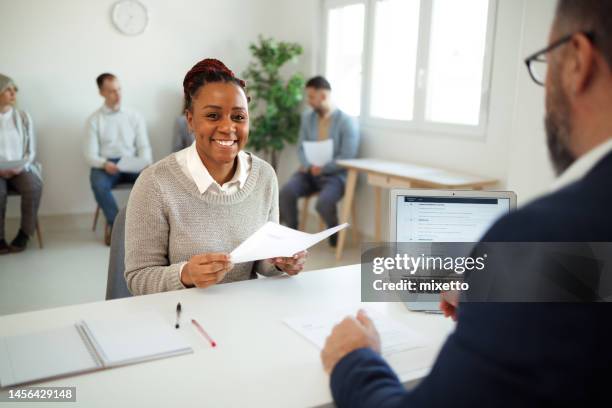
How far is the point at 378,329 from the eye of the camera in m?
→ 1.33

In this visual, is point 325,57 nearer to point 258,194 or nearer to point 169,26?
point 169,26

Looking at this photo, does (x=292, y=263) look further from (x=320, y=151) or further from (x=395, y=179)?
(x=320, y=151)

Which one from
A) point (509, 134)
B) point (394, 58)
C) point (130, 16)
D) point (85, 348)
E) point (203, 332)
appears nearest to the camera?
point (85, 348)

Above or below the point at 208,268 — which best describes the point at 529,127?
above

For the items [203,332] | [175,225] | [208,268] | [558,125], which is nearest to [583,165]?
[558,125]

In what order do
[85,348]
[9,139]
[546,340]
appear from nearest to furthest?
[546,340] → [85,348] → [9,139]

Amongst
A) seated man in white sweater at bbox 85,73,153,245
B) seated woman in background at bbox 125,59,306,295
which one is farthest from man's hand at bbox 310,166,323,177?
seated woman in background at bbox 125,59,306,295

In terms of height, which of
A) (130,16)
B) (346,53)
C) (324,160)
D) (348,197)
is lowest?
(348,197)

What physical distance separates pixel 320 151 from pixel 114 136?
1.83 meters

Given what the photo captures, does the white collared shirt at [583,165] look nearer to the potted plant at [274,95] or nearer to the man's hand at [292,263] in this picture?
the man's hand at [292,263]

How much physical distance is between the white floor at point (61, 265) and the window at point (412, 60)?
1.26m

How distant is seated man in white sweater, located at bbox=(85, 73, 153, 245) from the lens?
16.0 feet

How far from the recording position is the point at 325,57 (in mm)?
5523

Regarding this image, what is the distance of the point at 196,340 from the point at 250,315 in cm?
19
